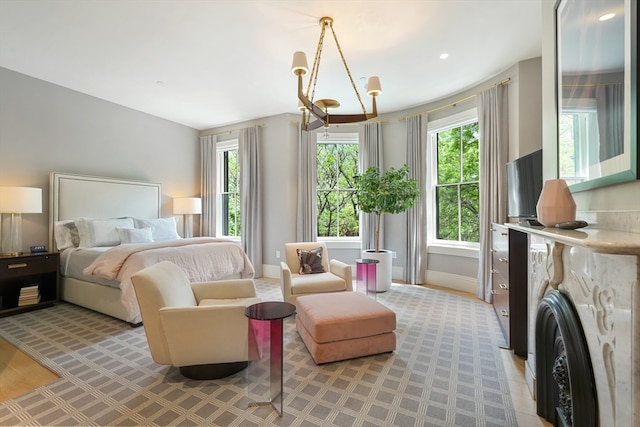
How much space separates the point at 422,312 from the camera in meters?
3.58

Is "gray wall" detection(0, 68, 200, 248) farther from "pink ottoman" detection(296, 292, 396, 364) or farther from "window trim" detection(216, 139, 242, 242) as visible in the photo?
"pink ottoman" detection(296, 292, 396, 364)

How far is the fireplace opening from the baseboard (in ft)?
8.90

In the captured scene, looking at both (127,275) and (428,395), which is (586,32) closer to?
(428,395)

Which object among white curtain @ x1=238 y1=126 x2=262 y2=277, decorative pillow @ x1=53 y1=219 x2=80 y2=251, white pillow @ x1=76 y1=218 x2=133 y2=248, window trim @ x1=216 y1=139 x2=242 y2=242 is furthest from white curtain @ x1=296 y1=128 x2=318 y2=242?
decorative pillow @ x1=53 y1=219 x2=80 y2=251

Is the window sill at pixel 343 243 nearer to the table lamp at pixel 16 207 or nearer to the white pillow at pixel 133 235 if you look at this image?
the white pillow at pixel 133 235

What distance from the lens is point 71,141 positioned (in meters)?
4.44

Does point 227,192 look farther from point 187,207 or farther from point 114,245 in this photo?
point 114,245

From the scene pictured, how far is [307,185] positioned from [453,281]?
2913mm

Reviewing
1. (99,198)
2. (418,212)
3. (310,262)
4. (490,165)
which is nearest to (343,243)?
(418,212)

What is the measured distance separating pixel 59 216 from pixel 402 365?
4.89 m

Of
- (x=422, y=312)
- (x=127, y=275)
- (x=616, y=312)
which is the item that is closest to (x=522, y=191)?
(x=422, y=312)

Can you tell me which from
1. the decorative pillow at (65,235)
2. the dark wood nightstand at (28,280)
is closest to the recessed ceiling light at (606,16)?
the dark wood nightstand at (28,280)

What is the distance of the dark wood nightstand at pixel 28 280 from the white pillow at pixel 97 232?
372mm

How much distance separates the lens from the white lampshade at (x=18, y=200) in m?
3.47
